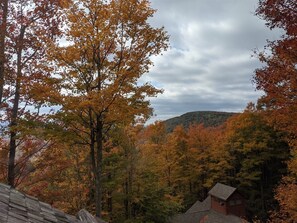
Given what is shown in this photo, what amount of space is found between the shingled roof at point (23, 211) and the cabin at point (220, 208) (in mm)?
26662

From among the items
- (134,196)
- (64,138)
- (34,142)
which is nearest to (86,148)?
(134,196)

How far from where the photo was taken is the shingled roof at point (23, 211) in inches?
154

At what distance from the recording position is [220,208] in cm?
3288

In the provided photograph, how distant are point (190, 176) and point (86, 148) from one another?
2096cm

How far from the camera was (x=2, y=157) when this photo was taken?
12320 millimetres

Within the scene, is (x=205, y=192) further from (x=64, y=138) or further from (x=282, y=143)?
(x=64, y=138)

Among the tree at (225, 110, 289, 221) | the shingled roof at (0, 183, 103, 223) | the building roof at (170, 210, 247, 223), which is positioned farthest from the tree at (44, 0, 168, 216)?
the tree at (225, 110, 289, 221)

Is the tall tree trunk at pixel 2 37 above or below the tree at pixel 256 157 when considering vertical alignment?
above

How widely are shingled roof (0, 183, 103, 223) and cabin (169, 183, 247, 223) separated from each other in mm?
26662

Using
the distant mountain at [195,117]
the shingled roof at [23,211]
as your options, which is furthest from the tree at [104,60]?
the distant mountain at [195,117]

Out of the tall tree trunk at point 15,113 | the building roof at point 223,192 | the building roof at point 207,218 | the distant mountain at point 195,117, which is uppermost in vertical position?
the distant mountain at point 195,117

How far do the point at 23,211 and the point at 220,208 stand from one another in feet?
103

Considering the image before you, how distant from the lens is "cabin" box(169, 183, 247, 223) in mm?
30172

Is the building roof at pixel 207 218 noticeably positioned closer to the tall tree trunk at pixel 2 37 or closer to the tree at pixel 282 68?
the tree at pixel 282 68
